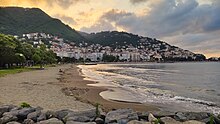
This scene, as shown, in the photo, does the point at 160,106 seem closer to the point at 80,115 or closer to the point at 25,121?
the point at 80,115

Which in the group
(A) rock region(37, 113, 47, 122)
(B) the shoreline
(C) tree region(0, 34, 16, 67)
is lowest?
Answer: (B) the shoreline

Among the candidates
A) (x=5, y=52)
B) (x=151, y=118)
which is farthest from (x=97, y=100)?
(x=5, y=52)

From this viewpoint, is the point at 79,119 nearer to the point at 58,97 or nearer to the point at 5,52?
the point at 58,97

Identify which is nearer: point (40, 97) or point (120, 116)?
point (120, 116)

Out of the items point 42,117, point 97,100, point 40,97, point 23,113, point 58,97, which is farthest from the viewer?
point 97,100

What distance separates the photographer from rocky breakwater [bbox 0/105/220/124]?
9289 millimetres

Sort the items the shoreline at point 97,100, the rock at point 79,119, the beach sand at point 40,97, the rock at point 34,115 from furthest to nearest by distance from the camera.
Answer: the shoreline at point 97,100, the beach sand at point 40,97, the rock at point 34,115, the rock at point 79,119

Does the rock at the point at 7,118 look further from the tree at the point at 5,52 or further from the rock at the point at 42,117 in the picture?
the tree at the point at 5,52

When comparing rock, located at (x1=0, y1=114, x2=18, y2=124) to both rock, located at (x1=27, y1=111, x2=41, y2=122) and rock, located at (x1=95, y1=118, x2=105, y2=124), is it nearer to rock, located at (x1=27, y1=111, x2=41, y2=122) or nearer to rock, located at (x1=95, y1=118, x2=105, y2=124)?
rock, located at (x1=27, y1=111, x2=41, y2=122)

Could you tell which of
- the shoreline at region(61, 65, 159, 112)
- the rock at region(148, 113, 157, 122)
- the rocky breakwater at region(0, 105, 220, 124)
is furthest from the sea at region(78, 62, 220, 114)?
the rock at region(148, 113, 157, 122)

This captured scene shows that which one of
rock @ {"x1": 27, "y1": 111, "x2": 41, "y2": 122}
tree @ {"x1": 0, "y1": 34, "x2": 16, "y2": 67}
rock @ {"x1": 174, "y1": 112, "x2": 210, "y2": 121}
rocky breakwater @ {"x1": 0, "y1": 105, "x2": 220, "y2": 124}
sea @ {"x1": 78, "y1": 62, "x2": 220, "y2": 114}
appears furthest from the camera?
tree @ {"x1": 0, "y1": 34, "x2": 16, "y2": 67}

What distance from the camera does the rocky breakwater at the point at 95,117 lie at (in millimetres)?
9289

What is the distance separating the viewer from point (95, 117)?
32.9 ft

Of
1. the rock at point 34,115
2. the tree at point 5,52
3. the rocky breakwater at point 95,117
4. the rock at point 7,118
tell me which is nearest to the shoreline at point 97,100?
the rocky breakwater at point 95,117
